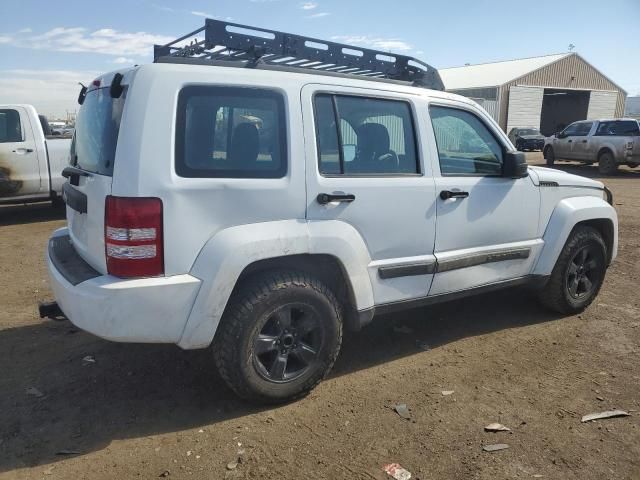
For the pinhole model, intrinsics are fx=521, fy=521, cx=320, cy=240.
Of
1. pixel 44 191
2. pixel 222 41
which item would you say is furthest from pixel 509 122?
pixel 222 41

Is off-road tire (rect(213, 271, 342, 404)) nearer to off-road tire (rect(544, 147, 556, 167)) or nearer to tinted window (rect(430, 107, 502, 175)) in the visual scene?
tinted window (rect(430, 107, 502, 175))

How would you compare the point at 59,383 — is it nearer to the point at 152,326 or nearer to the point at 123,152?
the point at 152,326

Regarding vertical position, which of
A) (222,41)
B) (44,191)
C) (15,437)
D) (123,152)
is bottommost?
(15,437)

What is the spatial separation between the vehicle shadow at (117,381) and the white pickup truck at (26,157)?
17.6 ft

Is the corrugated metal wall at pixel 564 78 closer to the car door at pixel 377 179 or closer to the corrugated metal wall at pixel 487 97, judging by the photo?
the corrugated metal wall at pixel 487 97

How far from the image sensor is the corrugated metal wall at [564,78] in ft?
122

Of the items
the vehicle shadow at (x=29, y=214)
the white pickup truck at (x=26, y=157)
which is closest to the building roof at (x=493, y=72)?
the vehicle shadow at (x=29, y=214)

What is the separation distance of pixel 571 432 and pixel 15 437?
3.07 metres

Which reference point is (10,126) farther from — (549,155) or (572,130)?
(549,155)

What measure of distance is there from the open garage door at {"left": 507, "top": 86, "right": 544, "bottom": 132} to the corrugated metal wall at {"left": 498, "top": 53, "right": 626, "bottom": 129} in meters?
0.36

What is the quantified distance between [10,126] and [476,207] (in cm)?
815

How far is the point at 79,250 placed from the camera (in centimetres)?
319

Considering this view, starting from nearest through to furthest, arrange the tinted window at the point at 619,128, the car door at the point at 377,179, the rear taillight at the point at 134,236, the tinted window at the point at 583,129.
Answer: the rear taillight at the point at 134,236, the car door at the point at 377,179, the tinted window at the point at 619,128, the tinted window at the point at 583,129

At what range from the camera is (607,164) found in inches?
663
